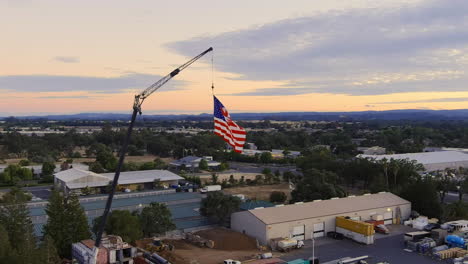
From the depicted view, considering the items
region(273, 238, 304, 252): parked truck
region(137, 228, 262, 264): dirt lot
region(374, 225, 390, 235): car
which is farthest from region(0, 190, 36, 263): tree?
region(374, 225, 390, 235): car

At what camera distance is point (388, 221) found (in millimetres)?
36250

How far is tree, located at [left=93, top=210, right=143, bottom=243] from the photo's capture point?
2773 centimetres

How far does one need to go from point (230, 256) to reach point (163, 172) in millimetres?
30422

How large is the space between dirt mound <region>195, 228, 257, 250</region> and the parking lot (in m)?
3.20

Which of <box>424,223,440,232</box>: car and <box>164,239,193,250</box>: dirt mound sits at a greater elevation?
<box>424,223,440,232</box>: car

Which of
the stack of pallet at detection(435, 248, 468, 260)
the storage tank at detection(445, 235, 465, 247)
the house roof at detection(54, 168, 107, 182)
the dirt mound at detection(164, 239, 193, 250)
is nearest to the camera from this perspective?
the stack of pallet at detection(435, 248, 468, 260)

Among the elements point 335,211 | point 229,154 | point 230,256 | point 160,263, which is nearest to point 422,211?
point 335,211

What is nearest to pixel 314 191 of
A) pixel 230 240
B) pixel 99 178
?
pixel 230 240

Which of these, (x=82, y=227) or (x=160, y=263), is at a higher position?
(x=82, y=227)

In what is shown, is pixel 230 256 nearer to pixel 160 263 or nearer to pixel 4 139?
pixel 160 263

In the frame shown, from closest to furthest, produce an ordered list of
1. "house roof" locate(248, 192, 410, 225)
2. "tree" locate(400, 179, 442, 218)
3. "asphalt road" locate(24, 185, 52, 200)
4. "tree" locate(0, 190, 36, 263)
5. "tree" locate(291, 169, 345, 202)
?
"tree" locate(0, 190, 36, 263), "house roof" locate(248, 192, 410, 225), "tree" locate(400, 179, 442, 218), "tree" locate(291, 169, 345, 202), "asphalt road" locate(24, 185, 52, 200)

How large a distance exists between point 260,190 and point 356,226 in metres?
22.1

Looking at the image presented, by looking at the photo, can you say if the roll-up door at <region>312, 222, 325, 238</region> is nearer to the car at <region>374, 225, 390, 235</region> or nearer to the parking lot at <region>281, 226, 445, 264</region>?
the parking lot at <region>281, 226, 445, 264</region>

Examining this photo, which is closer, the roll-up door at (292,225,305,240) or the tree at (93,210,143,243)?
the tree at (93,210,143,243)
